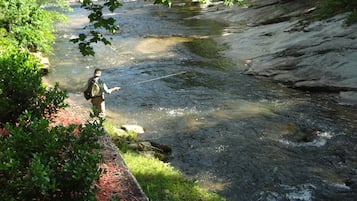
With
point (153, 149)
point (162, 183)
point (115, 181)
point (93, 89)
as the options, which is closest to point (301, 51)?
point (153, 149)

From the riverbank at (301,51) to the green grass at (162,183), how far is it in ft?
32.2

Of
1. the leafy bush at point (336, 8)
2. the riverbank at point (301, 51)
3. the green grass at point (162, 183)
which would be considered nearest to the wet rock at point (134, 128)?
the green grass at point (162, 183)

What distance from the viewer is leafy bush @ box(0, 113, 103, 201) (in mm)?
4074

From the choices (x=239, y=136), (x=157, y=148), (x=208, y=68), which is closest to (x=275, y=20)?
(x=208, y=68)

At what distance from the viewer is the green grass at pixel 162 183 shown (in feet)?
28.0

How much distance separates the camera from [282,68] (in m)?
20.7

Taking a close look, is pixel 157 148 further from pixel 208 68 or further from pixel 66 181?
pixel 208 68

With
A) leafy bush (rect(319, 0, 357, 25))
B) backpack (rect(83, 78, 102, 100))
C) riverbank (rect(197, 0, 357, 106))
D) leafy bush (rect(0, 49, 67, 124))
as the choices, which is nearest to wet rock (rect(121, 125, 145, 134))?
backpack (rect(83, 78, 102, 100))

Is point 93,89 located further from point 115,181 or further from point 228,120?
point 115,181

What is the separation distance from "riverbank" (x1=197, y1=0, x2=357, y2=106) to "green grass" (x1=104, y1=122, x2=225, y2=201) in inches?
386

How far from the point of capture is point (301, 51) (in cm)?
2127

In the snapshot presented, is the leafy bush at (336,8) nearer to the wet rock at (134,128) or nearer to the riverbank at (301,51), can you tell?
the riverbank at (301,51)

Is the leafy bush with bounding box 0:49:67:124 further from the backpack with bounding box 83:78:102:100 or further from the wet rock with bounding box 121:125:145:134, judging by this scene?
the wet rock with bounding box 121:125:145:134

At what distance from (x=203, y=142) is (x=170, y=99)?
4784 millimetres
